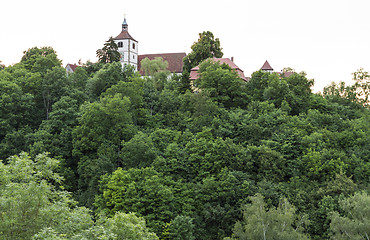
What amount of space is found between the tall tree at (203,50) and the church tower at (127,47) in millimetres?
16880

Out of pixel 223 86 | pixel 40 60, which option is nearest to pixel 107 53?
pixel 40 60

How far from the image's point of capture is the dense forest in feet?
93.4

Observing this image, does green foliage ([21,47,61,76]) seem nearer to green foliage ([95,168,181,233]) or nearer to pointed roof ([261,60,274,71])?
green foliage ([95,168,181,233])

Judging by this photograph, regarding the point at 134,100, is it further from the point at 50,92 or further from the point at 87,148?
the point at 50,92

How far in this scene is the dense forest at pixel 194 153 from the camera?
2847 cm

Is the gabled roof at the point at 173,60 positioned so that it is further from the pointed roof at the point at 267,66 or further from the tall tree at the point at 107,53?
the tall tree at the point at 107,53

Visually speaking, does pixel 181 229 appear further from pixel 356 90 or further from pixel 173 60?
pixel 173 60

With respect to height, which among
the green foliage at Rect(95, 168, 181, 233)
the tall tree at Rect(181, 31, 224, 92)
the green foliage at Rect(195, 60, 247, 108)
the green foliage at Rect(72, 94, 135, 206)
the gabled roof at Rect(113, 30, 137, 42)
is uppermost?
the gabled roof at Rect(113, 30, 137, 42)

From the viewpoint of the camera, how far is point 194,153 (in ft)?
121

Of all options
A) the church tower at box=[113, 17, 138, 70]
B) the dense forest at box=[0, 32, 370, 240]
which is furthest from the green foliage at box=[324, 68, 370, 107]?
the church tower at box=[113, 17, 138, 70]

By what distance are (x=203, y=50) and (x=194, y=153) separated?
28.9 metres

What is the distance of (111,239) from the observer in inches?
666

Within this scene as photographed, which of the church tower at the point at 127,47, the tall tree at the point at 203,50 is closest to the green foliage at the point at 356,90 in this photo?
the tall tree at the point at 203,50

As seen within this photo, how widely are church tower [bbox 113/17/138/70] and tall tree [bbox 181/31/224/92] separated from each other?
16880 millimetres
